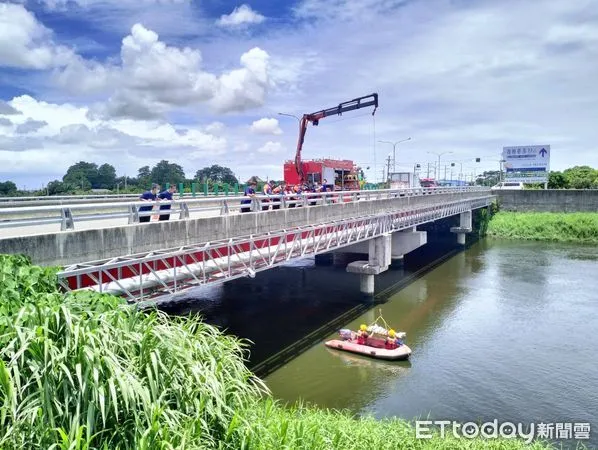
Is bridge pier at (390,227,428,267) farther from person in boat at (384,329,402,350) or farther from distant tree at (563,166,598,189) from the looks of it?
distant tree at (563,166,598,189)

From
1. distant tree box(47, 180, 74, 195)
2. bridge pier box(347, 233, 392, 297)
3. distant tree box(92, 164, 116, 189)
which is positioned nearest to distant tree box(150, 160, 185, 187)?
distant tree box(92, 164, 116, 189)

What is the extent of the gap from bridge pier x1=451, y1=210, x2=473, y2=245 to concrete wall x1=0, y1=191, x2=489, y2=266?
3106 centimetres

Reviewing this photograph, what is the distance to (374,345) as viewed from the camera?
17828 mm

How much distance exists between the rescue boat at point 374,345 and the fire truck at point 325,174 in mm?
15364

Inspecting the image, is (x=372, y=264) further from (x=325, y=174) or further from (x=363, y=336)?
(x=325, y=174)

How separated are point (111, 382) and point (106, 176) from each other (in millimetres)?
55526

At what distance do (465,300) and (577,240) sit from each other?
31.2 m

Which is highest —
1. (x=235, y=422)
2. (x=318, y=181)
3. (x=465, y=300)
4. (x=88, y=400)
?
(x=318, y=181)

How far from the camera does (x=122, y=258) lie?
11383mm

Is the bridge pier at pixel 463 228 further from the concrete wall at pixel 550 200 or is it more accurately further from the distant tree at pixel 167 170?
the distant tree at pixel 167 170

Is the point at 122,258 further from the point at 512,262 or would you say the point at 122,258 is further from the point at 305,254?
the point at 512,262

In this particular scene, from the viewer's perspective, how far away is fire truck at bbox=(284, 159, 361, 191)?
113ft

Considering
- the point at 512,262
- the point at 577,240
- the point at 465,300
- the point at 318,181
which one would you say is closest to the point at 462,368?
the point at 465,300

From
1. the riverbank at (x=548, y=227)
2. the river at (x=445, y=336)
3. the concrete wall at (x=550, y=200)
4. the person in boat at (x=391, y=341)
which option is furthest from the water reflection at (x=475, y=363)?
the concrete wall at (x=550, y=200)
